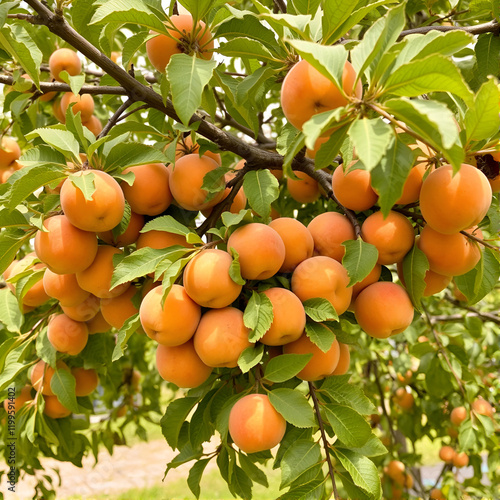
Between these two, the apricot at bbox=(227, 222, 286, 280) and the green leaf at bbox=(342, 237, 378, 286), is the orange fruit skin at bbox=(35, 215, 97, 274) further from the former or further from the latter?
the green leaf at bbox=(342, 237, 378, 286)

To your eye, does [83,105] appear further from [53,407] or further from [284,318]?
[284,318]

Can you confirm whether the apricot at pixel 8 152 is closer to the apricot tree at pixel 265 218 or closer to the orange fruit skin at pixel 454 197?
the apricot tree at pixel 265 218

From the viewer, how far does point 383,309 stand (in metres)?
1.13

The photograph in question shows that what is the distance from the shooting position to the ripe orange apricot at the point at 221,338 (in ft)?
3.41

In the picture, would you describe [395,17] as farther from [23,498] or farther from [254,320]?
[23,498]

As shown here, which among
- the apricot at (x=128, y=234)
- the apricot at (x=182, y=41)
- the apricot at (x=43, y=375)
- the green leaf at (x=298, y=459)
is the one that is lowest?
the apricot at (x=43, y=375)

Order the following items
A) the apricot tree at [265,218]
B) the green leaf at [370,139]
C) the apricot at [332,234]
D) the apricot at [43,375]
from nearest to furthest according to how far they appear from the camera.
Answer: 1. the green leaf at [370,139]
2. the apricot tree at [265,218]
3. the apricot at [332,234]
4. the apricot at [43,375]

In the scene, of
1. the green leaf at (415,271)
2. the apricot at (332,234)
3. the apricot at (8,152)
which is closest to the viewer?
the green leaf at (415,271)

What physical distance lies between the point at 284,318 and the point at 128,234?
1.68ft

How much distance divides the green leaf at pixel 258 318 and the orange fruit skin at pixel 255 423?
0.50 feet

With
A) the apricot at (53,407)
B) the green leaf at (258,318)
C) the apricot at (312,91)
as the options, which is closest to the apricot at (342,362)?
the green leaf at (258,318)

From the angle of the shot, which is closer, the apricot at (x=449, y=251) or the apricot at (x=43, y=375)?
the apricot at (x=449, y=251)

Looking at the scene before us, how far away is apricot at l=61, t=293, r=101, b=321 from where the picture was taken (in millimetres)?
1452

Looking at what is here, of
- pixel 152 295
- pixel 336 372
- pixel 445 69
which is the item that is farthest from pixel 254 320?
pixel 445 69
